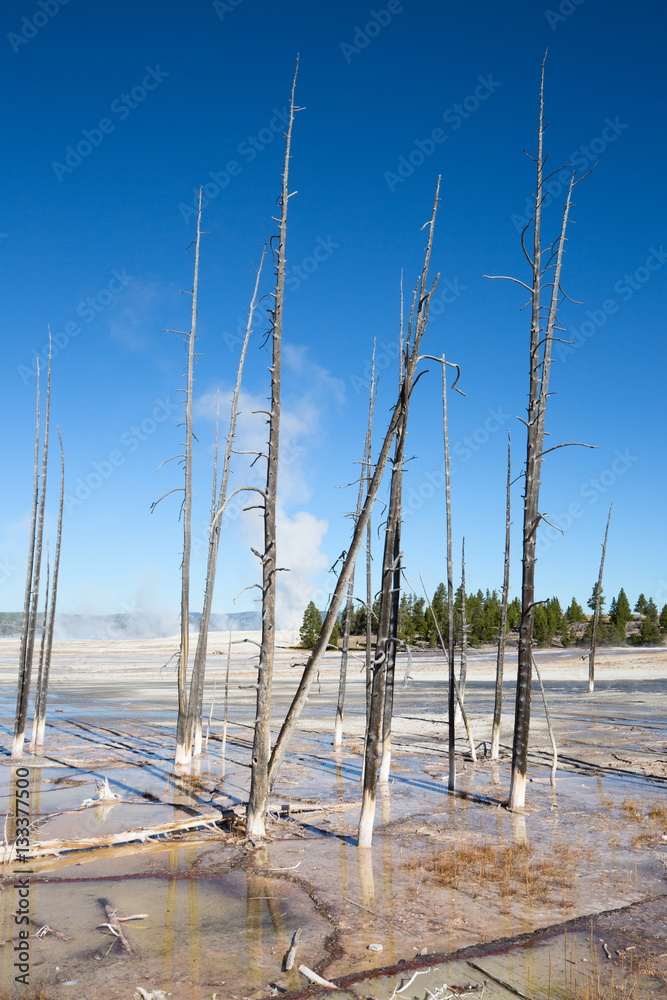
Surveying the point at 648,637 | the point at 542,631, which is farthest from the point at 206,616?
the point at 648,637

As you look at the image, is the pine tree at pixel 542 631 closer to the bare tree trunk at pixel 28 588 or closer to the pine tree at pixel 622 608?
the pine tree at pixel 622 608

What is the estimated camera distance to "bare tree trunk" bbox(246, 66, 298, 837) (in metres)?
10.4

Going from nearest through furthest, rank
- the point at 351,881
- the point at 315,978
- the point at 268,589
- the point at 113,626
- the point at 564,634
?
the point at 315,978
the point at 351,881
the point at 268,589
the point at 564,634
the point at 113,626

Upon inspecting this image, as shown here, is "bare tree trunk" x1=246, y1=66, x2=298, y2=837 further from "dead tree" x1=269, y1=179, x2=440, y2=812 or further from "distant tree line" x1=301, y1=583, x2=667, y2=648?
"distant tree line" x1=301, y1=583, x2=667, y2=648

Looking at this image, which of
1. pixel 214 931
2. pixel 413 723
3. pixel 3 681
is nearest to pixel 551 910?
pixel 214 931

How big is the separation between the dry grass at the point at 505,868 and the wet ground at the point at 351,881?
4 cm

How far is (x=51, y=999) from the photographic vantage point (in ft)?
18.4

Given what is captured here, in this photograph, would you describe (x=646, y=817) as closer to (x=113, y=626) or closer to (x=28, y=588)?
(x=28, y=588)

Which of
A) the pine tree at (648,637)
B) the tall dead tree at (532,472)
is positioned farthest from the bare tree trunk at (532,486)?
the pine tree at (648,637)

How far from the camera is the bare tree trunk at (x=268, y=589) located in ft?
34.0

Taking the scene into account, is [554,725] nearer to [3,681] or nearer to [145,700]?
[145,700]

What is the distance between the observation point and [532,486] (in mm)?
12938

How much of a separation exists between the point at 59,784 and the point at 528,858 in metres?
9.94

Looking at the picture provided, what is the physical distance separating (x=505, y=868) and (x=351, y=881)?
2.24m
